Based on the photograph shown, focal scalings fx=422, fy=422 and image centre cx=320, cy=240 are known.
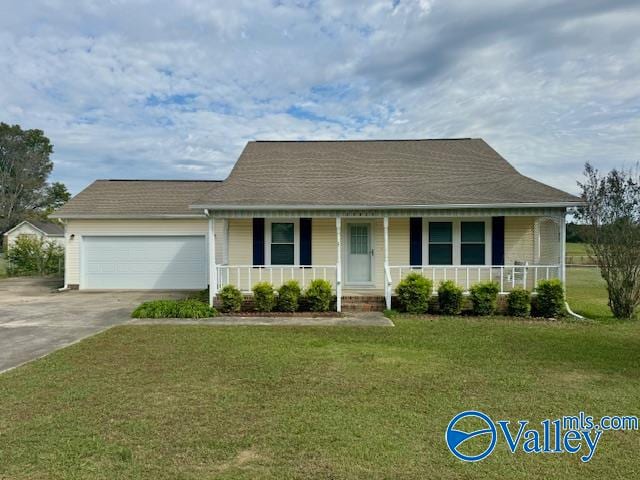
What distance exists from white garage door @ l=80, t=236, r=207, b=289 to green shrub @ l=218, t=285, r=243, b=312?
582cm

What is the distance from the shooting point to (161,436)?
3877 mm

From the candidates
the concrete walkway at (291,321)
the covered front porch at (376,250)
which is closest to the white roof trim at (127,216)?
the covered front porch at (376,250)

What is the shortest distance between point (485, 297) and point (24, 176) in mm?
60132

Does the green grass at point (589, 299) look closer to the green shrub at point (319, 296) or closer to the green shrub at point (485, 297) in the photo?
the green shrub at point (485, 297)

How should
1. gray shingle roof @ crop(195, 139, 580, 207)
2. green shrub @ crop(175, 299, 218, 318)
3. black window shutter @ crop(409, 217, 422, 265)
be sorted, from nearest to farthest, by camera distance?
green shrub @ crop(175, 299, 218, 318), gray shingle roof @ crop(195, 139, 580, 207), black window shutter @ crop(409, 217, 422, 265)

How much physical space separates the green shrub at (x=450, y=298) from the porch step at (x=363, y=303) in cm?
148

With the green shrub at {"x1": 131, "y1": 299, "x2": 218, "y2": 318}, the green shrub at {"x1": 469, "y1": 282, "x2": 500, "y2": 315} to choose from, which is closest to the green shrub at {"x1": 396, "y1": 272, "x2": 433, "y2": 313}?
the green shrub at {"x1": 469, "y1": 282, "x2": 500, "y2": 315}

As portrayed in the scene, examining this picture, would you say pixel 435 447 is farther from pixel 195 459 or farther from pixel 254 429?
pixel 195 459

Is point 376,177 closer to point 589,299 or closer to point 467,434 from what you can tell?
point 589,299

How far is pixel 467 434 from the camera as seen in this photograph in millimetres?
→ 3898

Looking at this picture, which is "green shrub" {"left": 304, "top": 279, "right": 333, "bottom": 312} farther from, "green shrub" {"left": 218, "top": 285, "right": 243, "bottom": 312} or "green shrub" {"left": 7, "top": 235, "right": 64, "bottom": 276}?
"green shrub" {"left": 7, "top": 235, "right": 64, "bottom": 276}

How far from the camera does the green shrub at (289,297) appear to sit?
409 inches

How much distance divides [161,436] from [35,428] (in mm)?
Answer: 1269

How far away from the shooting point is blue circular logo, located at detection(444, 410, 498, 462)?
11.7 ft
